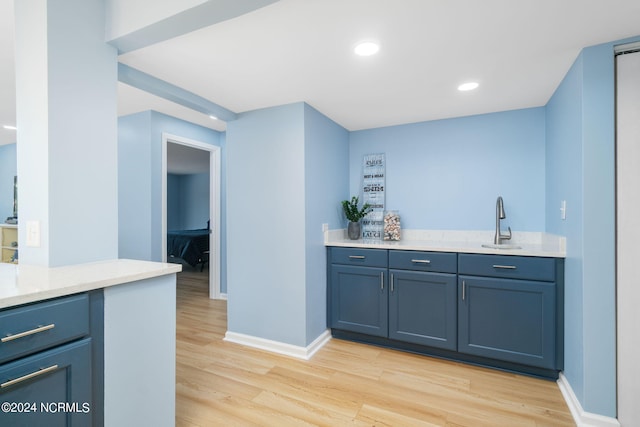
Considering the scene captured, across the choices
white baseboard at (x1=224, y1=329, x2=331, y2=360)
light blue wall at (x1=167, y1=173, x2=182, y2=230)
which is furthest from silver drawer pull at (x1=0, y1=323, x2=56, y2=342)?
light blue wall at (x1=167, y1=173, x2=182, y2=230)

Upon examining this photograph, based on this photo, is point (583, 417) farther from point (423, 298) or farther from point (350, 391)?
point (350, 391)

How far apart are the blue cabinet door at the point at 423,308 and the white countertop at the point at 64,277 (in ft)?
6.16

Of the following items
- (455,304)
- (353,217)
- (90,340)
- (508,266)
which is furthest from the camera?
(353,217)

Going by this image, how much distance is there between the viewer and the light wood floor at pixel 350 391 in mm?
1804

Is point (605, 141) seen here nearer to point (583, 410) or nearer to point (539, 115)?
point (539, 115)

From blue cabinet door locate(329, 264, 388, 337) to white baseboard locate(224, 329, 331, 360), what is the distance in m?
0.20

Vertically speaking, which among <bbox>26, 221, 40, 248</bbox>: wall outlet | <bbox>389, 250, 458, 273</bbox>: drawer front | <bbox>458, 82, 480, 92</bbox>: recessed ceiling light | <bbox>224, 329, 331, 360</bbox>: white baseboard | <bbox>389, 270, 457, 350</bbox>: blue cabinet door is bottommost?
<bbox>224, 329, 331, 360</bbox>: white baseboard

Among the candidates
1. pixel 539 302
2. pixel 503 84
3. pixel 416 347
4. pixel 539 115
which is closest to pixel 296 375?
pixel 416 347

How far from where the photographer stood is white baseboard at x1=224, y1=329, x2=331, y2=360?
2572mm

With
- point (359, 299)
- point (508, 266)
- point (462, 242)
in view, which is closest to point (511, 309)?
point (508, 266)

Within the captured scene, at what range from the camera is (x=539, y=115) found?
8.91 ft

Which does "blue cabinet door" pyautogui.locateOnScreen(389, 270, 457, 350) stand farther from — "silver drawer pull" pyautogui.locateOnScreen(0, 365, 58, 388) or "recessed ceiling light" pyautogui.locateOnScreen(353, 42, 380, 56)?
"silver drawer pull" pyautogui.locateOnScreen(0, 365, 58, 388)

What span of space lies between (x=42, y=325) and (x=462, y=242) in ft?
10.1

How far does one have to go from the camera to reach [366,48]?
5.82 feet
